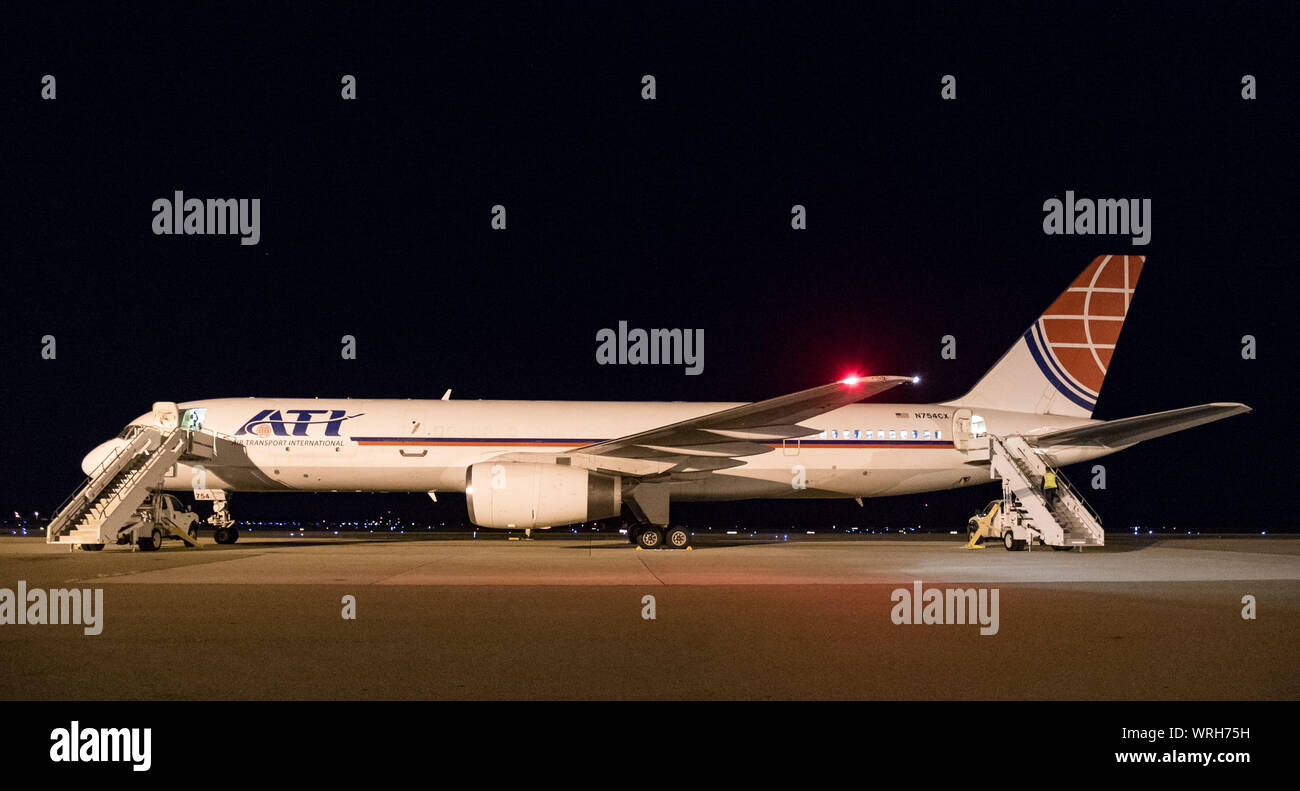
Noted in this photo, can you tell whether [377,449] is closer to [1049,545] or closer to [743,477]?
[743,477]

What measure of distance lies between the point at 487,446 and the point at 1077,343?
618 inches

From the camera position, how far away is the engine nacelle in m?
20.2

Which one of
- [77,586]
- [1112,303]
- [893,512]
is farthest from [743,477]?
[893,512]

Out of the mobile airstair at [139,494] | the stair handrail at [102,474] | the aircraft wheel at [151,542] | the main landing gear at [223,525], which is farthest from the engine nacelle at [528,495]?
the main landing gear at [223,525]

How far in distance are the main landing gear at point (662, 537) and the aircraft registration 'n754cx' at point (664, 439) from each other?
120mm

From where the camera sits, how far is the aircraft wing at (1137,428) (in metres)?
22.4

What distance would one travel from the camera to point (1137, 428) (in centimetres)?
2381

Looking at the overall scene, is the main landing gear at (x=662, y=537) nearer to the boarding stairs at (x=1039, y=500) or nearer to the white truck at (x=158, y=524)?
the boarding stairs at (x=1039, y=500)

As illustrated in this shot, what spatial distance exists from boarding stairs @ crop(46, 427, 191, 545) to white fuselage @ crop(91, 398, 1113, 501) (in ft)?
4.88

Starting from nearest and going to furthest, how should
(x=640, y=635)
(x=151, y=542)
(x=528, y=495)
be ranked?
(x=640, y=635) → (x=528, y=495) → (x=151, y=542)

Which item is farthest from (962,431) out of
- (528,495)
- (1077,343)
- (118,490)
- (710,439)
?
(118,490)

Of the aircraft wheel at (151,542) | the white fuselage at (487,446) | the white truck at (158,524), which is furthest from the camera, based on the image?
the white fuselage at (487,446)

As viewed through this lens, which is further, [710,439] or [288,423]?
[288,423]

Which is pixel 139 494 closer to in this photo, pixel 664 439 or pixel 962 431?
pixel 664 439
